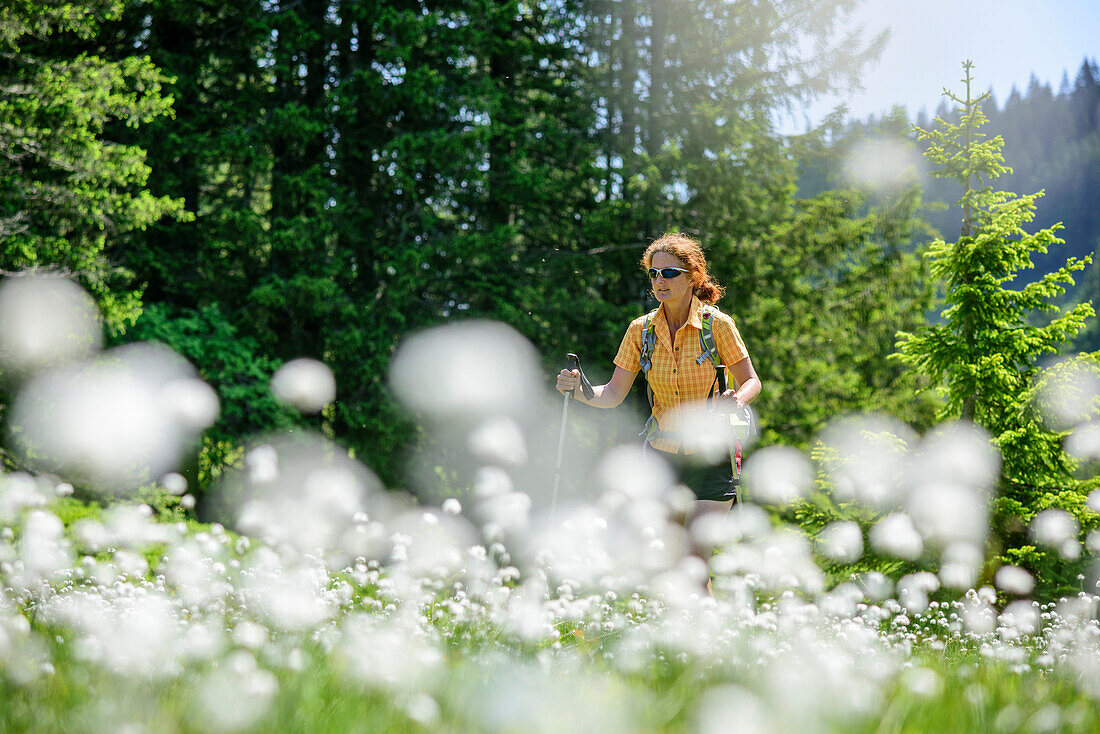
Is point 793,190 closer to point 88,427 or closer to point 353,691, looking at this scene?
point 88,427

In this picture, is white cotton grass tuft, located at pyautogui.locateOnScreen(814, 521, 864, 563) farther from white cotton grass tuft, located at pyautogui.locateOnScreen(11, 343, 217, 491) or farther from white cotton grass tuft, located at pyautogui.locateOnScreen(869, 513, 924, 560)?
white cotton grass tuft, located at pyautogui.locateOnScreen(11, 343, 217, 491)

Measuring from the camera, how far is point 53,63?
857 centimetres

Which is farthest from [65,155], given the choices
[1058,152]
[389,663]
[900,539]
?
[1058,152]

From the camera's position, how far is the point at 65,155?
8.13 meters

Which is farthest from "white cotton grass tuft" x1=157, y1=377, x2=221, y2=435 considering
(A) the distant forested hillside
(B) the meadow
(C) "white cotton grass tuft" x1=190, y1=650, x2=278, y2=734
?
(A) the distant forested hillside

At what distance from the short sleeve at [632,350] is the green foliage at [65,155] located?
6619 mm

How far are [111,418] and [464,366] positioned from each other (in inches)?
198

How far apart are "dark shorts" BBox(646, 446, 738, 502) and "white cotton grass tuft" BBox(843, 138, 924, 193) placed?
10462mm

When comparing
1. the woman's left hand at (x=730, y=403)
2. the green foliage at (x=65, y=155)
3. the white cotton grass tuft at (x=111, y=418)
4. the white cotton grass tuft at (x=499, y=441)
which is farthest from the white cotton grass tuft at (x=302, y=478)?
the woman's left hand at (x=730, y=403)

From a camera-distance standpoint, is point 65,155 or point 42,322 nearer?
point 65,155

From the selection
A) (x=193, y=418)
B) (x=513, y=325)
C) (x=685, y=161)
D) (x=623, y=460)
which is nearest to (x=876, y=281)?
(x=685, y=161)

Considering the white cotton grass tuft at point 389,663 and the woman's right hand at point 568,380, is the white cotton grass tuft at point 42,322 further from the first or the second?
the white cotton grass tuft at point 389,663

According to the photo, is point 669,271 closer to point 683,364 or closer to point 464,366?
point 683,364

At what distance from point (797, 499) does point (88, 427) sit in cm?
824
